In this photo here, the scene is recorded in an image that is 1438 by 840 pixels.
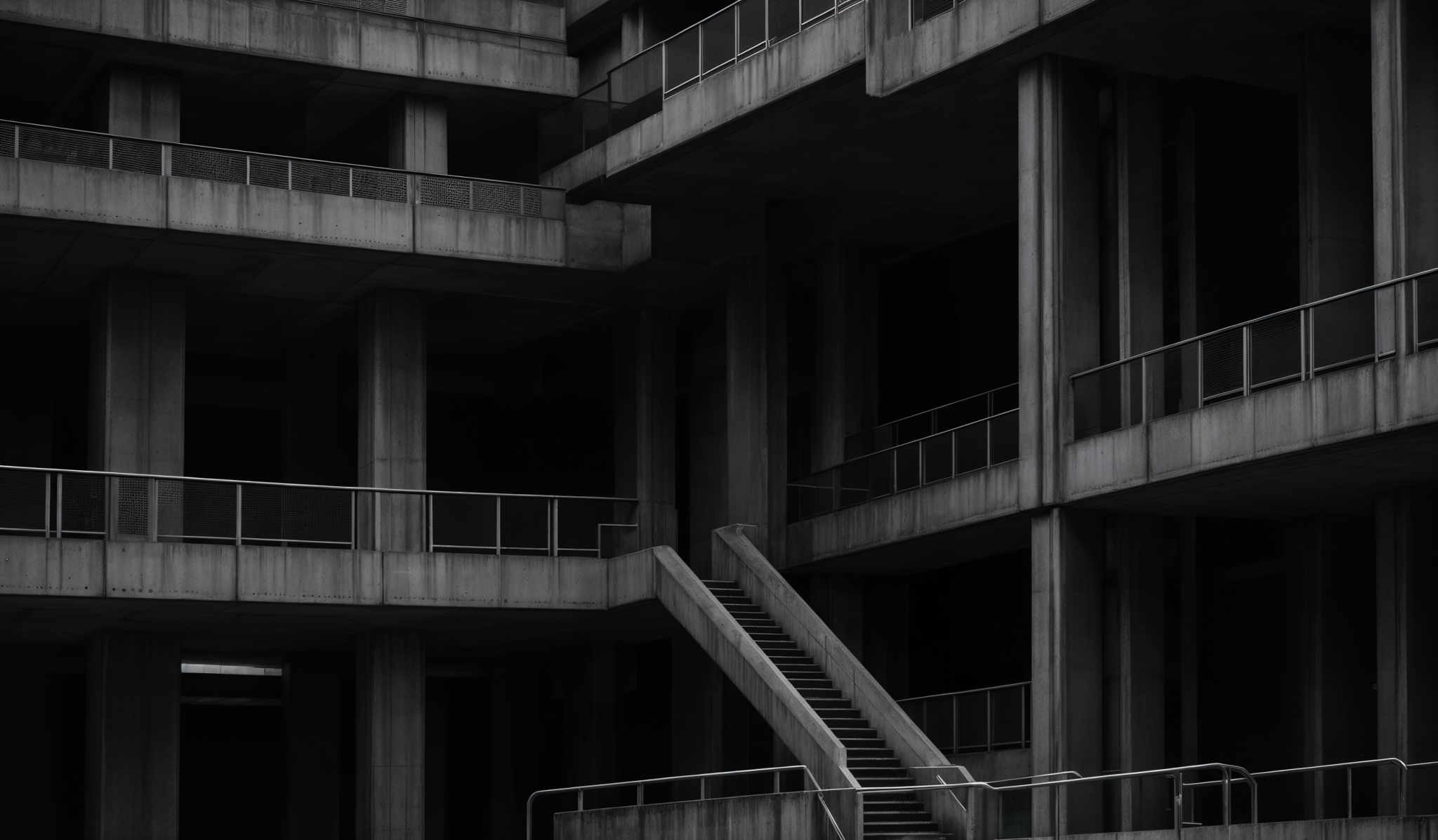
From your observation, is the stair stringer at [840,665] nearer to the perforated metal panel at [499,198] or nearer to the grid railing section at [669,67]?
the perforated metal panel at [499,198]

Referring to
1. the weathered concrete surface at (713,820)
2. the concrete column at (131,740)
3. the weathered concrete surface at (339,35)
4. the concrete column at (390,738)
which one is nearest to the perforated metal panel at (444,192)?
the weathered concrete surface at (339,35)

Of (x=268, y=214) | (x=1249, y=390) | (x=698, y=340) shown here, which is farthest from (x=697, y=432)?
(x=1249, y=390)

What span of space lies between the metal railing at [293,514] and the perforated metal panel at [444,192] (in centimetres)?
521

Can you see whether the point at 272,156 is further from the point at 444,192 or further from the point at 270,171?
the point at 444,192

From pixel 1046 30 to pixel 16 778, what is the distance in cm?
2764

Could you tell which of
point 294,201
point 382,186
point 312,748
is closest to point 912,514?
point 382,186

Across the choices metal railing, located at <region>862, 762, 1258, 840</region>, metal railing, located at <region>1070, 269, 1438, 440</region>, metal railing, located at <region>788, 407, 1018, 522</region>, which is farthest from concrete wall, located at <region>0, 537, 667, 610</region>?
metal railing, located at <region>1070, 269, 1438, 440</region>

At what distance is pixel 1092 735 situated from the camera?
3003cm

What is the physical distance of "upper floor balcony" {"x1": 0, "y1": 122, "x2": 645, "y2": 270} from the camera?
120 feet

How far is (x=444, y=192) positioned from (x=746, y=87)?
742 centimetres

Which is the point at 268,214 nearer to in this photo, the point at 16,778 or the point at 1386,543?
the point at 16,778

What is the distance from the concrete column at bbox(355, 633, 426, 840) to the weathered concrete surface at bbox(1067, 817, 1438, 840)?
18655mm

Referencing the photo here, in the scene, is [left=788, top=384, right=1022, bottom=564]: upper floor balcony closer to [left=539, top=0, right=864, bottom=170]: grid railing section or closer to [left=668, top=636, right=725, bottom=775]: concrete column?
[left=668, top=636, right=725, bottom=775]: concrete column

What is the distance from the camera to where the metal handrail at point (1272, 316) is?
81.3 ft
